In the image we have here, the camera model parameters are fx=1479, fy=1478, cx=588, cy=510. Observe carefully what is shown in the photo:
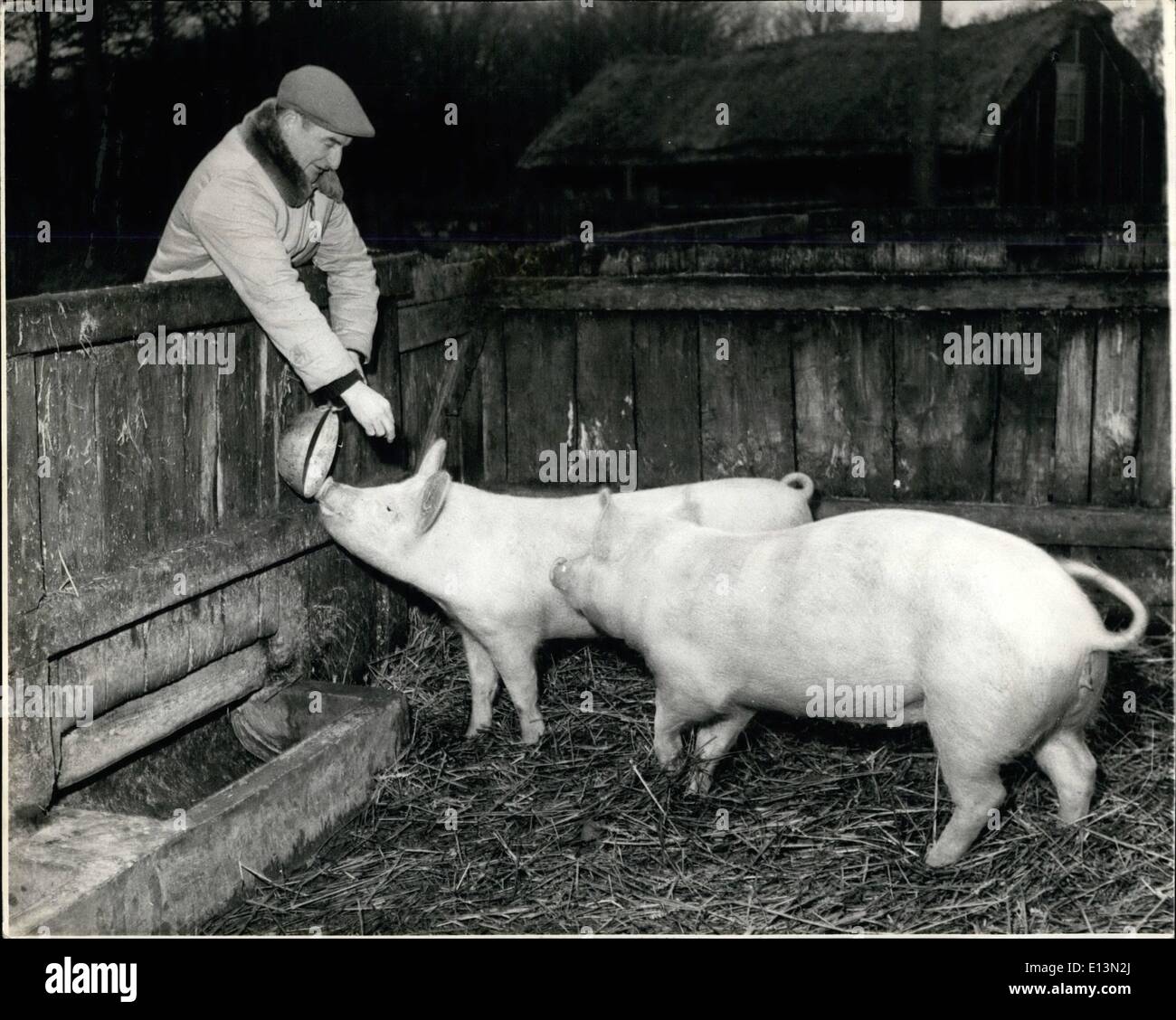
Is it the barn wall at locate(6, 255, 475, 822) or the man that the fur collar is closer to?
the man

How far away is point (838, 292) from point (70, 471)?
293 centimetres

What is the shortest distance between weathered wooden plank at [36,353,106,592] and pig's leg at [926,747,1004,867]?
89.3 inches

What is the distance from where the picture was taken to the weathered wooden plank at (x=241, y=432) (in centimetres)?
453

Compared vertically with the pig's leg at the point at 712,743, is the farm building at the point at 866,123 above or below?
above

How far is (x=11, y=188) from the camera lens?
9.57 m

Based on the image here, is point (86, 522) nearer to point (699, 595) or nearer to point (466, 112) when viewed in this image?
point (699, 595)

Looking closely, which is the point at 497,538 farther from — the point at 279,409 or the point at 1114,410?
the point at 1114,410

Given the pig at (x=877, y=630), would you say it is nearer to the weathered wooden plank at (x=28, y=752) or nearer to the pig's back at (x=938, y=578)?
the pig's back at (x=938, y=578)

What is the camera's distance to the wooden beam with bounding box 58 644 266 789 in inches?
158

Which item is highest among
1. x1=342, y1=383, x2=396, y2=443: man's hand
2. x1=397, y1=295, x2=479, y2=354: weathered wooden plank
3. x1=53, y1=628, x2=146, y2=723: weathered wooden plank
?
x1=397, y1=295, x2=479, y2=354: weathered wooden plank

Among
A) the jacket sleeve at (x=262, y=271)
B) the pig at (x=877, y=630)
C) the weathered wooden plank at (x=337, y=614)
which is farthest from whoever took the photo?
the weathered wooden plank at (x=337, y=614)

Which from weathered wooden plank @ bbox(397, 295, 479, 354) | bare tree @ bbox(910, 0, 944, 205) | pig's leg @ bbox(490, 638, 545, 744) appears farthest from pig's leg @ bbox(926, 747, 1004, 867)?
bare tree @ bbox(910, 0, 944, 205)

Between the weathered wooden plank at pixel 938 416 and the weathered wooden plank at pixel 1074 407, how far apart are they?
245 millimetres

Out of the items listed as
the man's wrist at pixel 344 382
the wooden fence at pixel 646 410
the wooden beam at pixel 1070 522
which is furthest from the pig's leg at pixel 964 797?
the man's wrist at pixel 344 382
